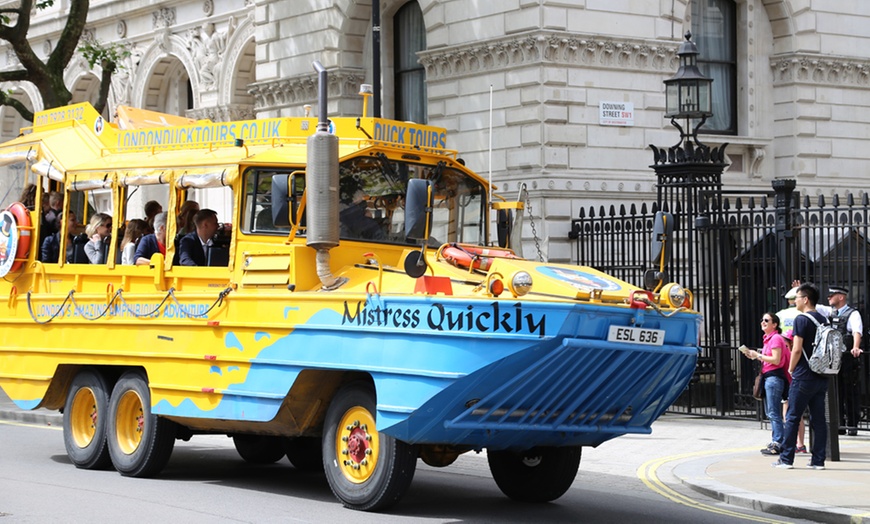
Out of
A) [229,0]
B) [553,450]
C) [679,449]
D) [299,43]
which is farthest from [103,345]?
[229,0]

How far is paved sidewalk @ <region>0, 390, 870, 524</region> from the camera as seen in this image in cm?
1176

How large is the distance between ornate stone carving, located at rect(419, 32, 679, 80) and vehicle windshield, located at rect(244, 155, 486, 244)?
11.5m

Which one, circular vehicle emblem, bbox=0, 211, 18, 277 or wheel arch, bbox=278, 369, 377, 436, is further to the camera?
circular vehicle emblem, bbox=0, 211, 18, 277

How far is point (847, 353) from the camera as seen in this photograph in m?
16.9

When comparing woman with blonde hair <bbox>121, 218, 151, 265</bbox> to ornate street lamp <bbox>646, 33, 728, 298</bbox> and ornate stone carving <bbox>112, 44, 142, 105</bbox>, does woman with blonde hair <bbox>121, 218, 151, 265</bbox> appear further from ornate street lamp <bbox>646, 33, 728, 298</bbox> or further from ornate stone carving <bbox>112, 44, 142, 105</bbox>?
ornate stone carving <bbox>112, 44, 142, 105</bbox>

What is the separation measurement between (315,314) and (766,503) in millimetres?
4135

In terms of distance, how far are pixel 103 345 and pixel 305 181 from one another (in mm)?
3212

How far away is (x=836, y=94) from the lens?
87.6 feet

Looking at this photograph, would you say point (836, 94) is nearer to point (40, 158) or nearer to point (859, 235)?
point (859, 235)

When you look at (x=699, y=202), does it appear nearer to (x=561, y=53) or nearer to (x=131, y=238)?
(x=561, y=53)

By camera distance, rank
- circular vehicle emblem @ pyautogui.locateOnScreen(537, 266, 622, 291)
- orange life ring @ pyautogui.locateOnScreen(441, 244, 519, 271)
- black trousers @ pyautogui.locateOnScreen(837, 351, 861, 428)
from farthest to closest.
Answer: black trousers @ pyautogui.locateOnScreen(837, 351, 861, 428), orange life ring @ pyautogui.locateOnScreen(441, 244, 519, 271), circular vehicle emblem @ pyautogui.locateOnScreen(537, 266, 622, 291)

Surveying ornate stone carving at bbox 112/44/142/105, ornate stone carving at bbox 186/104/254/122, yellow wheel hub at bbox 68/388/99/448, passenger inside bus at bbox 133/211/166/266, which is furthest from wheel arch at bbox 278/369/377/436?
ornate stone carving at bbox 112/44/142/105

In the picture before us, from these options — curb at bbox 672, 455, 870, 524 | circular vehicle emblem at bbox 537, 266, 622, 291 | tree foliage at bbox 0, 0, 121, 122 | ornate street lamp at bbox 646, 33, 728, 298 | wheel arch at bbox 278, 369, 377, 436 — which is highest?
tree foliage at bbox 0, 0, 121, 122

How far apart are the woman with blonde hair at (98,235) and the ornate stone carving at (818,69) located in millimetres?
16232
